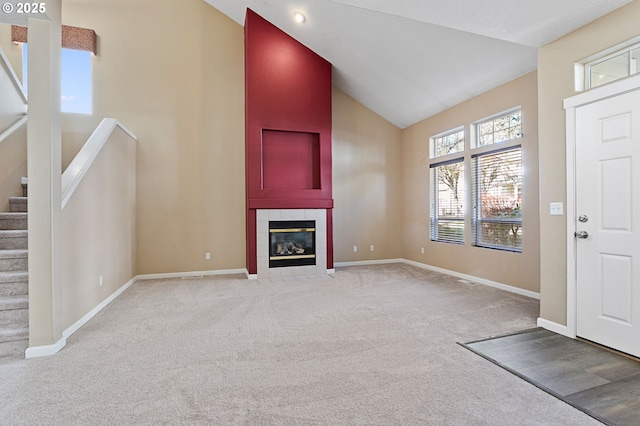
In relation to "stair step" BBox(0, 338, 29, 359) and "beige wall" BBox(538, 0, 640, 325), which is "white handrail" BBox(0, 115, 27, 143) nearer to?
"stair step" BBox(0, 338, 29, 359)

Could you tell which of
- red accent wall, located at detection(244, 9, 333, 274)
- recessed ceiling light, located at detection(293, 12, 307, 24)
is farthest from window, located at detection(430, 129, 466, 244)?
recessed ceiling light, located at detection(293, 12, 307, 24)

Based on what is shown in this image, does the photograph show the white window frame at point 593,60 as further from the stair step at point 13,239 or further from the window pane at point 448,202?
the stair step at point 13,239

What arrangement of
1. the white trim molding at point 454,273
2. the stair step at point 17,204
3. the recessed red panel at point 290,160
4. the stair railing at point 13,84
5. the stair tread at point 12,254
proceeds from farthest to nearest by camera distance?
the recessed red panel at point 290,160 < the white trim molding at point 454,273 < the stair step at point 17,204 < the stair railing at point 13,84 < the stair tread at point 12,254

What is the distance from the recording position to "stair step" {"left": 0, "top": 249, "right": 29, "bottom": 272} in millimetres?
3061

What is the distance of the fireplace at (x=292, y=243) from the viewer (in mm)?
5594

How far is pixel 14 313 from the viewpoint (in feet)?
9.19

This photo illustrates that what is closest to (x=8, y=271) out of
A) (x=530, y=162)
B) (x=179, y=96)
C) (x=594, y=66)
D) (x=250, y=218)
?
(x=250, y=218)

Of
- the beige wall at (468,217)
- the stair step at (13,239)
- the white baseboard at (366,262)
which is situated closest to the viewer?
the stair step at (13,239)

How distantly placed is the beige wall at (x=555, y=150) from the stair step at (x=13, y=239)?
18.1 ft

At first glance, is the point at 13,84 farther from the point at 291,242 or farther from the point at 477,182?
the point at 477,182

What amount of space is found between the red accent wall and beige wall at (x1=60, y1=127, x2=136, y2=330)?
1.89m

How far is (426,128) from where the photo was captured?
20.5ft

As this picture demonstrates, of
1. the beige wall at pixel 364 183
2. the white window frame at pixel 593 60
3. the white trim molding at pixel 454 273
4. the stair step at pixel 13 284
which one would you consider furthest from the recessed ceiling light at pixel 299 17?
the stair step at pixel 13 284

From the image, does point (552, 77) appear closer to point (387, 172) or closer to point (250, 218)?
point (387, 172)
